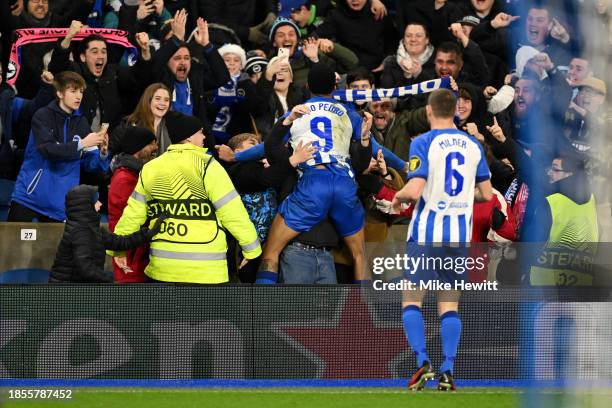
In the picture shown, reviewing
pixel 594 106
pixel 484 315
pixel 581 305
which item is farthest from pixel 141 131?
pixel 594 106

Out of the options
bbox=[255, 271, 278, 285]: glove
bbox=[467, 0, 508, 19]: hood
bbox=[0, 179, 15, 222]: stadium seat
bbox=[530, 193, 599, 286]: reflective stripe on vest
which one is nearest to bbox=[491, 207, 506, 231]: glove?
bbox=[530, 193, 599, 286]: reflective stripe on vest

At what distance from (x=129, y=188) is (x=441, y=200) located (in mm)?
2435

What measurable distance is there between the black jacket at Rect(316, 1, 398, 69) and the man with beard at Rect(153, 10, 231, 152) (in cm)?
175

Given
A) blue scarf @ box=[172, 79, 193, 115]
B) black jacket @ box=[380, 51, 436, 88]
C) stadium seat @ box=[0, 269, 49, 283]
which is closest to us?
stadium seat @ box=[0, 269, 49, 283]

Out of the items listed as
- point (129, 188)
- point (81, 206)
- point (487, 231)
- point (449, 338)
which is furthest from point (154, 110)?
point (449, 338)

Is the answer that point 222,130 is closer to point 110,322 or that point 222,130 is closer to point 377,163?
point 377,163

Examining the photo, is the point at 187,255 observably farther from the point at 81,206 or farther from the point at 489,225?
the point at 489,225

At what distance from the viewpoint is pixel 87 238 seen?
8.66 m

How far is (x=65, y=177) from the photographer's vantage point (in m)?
9.98

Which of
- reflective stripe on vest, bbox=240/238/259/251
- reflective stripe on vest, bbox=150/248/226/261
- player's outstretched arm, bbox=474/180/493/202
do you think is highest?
player's outstretched arm, bbox=474/180/493/202

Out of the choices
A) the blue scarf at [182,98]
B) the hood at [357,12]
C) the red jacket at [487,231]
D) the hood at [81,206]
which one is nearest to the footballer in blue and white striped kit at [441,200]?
the red jacket at [487,231]

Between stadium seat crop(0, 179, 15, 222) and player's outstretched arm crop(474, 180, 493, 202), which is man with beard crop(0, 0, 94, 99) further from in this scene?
player's outstretched arm crop(474, 180, 493, 202)

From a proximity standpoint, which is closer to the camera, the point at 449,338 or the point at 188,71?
the point at 449,338

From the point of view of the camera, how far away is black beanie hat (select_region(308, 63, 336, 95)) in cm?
926
